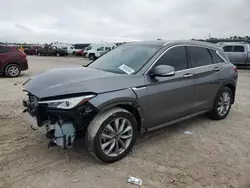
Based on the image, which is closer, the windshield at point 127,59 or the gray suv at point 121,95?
the gray suv at point 121,95

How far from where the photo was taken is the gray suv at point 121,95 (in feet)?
10.7

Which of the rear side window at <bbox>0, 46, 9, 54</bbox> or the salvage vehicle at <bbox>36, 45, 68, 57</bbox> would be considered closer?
the rear side window at <bbox>0, 46, 9, 54</bbox>

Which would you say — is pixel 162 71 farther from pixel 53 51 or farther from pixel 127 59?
pixel 53 51

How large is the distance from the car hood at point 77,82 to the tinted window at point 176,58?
2.14ft

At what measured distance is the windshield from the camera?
402 cm

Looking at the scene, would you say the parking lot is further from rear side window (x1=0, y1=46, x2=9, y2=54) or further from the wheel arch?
rear side window (x1=0, y1=46, x2=9, y2=54)

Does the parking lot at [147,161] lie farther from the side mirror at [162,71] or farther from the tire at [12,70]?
the tire at [12,70]

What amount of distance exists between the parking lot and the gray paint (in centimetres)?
45

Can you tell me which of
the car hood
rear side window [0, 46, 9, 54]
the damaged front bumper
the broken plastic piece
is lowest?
the broken plastic piece

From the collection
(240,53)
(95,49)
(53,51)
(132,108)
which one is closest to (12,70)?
(132,108)

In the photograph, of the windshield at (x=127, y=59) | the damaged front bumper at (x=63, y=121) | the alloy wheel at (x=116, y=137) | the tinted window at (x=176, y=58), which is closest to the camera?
the damaged front bumper at (x=63, y=121)

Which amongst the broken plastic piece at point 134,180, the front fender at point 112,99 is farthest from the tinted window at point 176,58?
the broken plastic piece at point 134,180

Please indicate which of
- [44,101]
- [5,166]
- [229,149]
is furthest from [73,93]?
[229,149]

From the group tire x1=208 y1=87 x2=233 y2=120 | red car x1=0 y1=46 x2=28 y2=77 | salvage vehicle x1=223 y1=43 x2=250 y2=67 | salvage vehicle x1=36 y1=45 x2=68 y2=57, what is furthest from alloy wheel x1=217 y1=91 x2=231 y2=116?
salvage vehicle x1=36 y1=45 x2=68 y2=57
